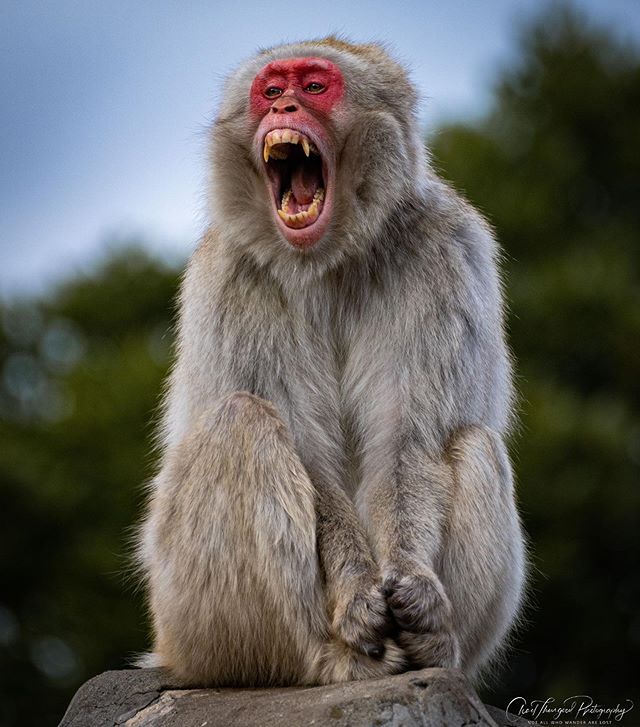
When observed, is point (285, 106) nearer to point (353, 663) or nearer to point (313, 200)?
point (313, 200)

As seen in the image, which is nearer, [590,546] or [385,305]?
[385,305]

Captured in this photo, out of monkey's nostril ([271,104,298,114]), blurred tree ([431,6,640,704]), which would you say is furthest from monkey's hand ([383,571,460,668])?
blurred tree ([431,6,640,704])

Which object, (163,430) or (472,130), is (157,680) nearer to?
(163,430)

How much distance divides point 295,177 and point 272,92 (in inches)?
18.3

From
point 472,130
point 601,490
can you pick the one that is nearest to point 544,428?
point 601,490

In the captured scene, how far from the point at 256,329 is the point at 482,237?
4.46 ft

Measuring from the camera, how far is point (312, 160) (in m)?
7.51

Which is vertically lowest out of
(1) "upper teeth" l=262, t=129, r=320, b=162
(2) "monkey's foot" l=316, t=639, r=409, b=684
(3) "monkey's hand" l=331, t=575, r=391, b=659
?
(2) "monkey's foot" l=316, t=639, r=409, b=684

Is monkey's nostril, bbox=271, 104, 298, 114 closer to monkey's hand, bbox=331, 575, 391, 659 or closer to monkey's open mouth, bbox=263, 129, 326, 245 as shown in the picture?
monkey's open mouth, bbox=263, 129, 326, 245

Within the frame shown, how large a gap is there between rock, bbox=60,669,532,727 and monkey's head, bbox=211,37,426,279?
2130 millimetres

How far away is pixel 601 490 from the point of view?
2186 centimetres

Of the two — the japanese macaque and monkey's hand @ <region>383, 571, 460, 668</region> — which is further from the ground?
the japanese macaque

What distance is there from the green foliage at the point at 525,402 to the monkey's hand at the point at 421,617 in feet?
41.0

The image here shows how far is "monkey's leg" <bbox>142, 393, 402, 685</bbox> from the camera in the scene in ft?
21.6
